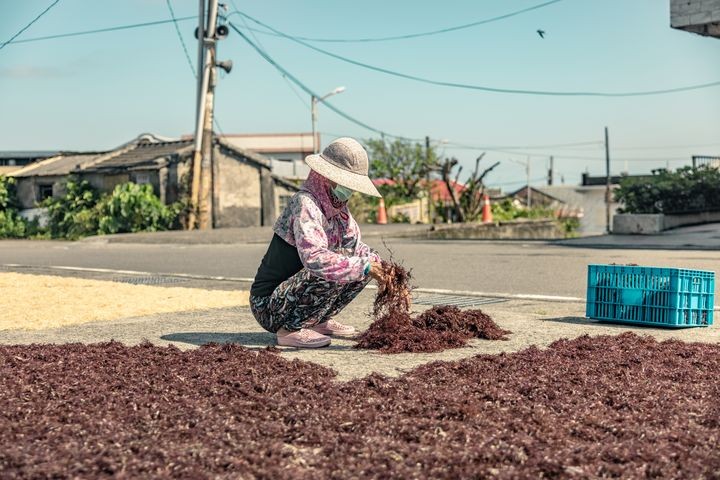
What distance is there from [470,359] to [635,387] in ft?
3.71

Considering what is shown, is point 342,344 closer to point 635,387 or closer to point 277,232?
point 277,232

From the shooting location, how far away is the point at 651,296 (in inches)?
305

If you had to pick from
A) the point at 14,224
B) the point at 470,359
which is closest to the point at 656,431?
the point at 470,359

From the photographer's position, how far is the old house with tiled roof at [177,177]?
3662 centimetres

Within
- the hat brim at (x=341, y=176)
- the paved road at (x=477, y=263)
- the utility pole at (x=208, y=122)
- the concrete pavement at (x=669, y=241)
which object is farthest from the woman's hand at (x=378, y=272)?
the utility pole at (x=208, y=122)

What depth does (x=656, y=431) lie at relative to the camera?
4020mm

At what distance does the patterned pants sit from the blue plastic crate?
268 centimetres

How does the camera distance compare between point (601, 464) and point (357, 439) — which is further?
point (357, 439)

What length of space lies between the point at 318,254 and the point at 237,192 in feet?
111

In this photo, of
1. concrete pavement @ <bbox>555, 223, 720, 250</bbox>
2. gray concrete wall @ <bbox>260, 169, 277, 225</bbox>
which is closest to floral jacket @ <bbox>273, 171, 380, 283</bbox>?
concrete pavement @ <bbox>555, 223, 720, 250</bbox>

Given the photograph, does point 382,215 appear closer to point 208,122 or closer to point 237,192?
point 237,192

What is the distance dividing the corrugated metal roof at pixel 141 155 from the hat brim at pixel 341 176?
31745 millimetres

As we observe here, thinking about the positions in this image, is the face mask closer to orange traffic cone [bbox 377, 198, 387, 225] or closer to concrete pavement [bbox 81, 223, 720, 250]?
concrete pavement [bbox 81, 223, 720, 250]

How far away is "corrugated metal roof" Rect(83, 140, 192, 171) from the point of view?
38.0 m
